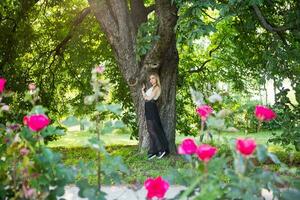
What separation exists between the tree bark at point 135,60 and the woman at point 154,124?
369 mm

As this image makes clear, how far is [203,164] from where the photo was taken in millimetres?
2307

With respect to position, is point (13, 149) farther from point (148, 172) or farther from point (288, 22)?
point (288, 22)

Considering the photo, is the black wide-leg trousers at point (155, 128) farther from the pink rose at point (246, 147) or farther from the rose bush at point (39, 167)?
the pink rose at point (246, 147)

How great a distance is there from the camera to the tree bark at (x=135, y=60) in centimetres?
988

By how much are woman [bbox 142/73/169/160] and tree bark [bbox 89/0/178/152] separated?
0.37 m

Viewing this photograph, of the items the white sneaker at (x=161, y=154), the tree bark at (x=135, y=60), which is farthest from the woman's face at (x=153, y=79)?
the white sneaker at (x=161, y=154)

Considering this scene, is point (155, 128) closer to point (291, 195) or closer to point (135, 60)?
point (135, 60)

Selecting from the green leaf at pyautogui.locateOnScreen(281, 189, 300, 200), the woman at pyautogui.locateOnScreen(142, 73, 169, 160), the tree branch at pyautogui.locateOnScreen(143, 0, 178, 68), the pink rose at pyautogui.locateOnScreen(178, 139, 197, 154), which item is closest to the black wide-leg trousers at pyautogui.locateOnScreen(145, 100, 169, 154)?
the woman at pyautogui.locateOnScreen(142, 73, 169, 160)

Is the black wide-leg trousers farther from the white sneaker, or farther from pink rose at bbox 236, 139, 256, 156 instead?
pink rose at bbox 236, 139, 256, 156

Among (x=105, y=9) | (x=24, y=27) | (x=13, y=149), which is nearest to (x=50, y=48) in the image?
(x=24, y=27)

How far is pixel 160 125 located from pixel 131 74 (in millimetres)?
1195

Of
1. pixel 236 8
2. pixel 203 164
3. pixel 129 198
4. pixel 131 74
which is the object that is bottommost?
pixel 129 198

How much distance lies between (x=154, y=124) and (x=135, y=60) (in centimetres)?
135

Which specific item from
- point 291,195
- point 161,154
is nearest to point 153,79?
point 161,154
